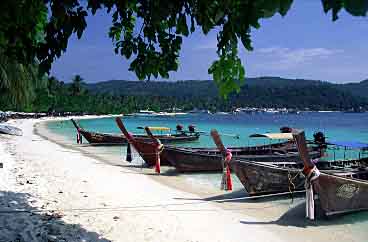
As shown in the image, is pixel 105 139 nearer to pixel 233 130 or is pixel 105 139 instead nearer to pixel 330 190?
pixel 330 190

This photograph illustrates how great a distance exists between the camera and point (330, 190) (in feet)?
26.6

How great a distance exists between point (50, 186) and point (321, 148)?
13.0 meters

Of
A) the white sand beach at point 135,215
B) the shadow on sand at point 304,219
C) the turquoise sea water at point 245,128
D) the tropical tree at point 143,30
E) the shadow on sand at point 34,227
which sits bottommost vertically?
the turquoise sea water at point 245,128

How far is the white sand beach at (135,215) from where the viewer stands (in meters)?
6.39

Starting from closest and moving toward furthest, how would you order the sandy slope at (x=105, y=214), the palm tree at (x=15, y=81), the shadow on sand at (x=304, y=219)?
the sandy slope at (x=105, y=214), the shadow on sand at (x=304, y=219), the palm tree at (x=15, y=81)

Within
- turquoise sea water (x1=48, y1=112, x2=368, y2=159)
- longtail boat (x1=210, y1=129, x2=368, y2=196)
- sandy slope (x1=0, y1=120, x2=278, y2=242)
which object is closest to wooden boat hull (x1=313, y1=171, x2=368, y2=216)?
longtail boat (x1=210, y1=129, x2=368, y2=196)

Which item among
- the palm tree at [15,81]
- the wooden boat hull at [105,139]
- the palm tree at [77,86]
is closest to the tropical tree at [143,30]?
the palm tree at [15,81]

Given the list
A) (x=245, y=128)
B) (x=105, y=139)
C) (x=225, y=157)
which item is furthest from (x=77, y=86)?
(x=225, y=157)

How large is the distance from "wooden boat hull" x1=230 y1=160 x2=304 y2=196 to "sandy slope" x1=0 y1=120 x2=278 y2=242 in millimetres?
1259

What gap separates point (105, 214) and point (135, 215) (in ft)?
1.89

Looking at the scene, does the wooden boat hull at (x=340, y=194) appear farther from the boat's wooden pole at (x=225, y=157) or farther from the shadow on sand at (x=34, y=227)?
the shadow on sand at (x=34, y=227)

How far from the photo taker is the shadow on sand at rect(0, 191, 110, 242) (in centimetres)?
561

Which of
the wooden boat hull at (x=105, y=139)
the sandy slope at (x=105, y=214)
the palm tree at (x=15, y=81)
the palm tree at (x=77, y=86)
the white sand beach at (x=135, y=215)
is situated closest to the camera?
the sandy slope at (x=105, y=214)

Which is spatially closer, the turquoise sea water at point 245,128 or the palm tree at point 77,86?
the turquoise sea water at point 245,128
